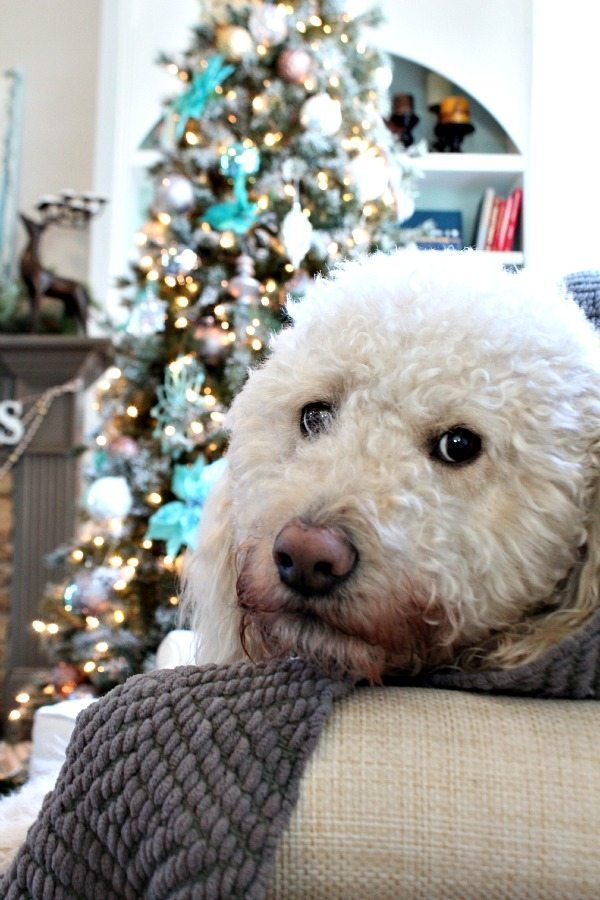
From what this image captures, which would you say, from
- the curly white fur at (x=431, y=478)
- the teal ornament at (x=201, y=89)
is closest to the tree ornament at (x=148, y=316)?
the teal ornament at (x=201, y=89)

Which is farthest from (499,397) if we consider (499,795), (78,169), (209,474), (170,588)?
(78,169)

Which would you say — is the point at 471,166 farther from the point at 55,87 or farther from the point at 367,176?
the point at 55,87

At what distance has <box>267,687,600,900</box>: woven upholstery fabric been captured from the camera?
696mm

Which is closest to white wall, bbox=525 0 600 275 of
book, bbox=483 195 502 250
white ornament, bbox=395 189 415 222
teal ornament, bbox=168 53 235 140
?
book, bbox=483 195 502 250

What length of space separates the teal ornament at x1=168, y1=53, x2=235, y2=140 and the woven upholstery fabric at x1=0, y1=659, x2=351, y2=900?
2524 mm

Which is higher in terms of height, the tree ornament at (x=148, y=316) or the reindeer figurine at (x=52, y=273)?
the reindeer figurine at (x=52, y=273)

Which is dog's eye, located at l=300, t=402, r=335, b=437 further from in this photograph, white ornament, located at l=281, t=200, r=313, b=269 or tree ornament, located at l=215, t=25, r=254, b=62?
tree ornament, located at l=215, t=25, r=254, b=62

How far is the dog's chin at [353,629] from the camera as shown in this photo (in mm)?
819

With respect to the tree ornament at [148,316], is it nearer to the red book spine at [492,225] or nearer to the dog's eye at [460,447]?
the red book spine at [492,225]

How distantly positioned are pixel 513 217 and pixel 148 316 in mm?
1868

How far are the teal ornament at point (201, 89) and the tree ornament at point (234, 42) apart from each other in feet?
0.10

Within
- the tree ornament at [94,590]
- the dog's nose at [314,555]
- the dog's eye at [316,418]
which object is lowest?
the tree ornament at [94,590]

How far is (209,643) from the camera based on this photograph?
3.60 feet

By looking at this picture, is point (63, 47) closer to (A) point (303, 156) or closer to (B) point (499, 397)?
(A) point (303, 156)
